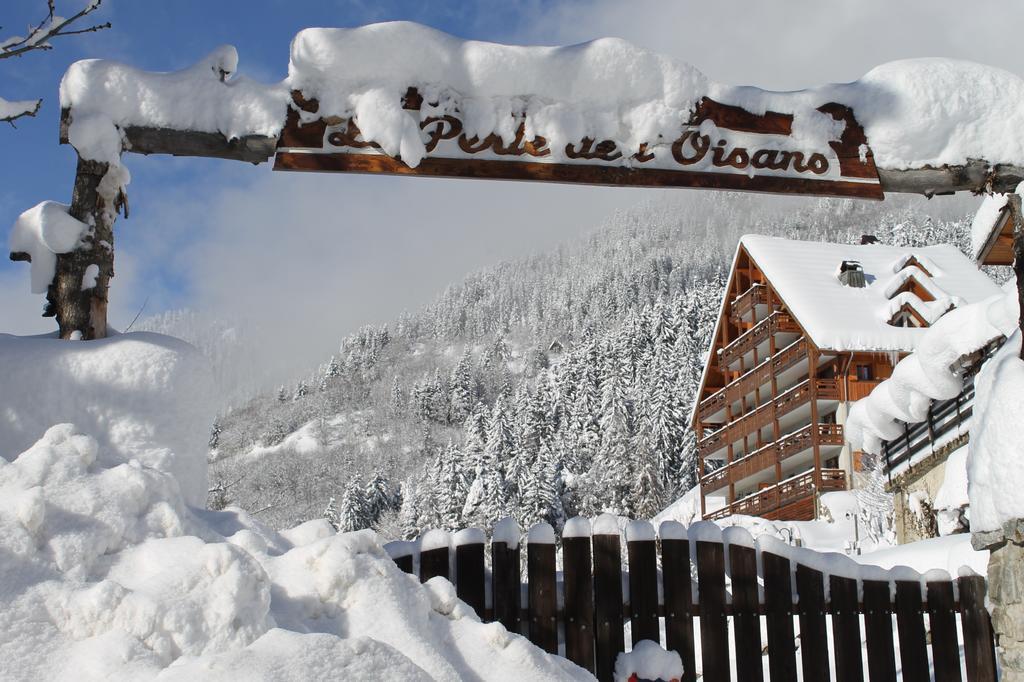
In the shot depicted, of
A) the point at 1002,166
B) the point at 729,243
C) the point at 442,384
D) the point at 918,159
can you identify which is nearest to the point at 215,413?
the point at 918,159

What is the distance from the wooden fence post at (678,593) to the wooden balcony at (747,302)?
27655mm

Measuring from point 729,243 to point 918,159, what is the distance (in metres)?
160

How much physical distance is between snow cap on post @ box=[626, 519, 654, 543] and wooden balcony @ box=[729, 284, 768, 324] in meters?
27.7

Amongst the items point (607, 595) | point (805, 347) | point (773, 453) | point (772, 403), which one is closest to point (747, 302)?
point (772, 403)

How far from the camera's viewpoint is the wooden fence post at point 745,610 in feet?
18.6

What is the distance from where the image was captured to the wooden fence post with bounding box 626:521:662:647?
5.45m

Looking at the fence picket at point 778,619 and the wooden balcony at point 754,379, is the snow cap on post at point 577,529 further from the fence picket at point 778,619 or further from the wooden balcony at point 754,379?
the wooden balcony at point 754,379

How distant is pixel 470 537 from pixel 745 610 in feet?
5.71

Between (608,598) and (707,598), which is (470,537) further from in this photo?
(707,598)

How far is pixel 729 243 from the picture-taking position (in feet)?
529

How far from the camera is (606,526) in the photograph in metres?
5.50

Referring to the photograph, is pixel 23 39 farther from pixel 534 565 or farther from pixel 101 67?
pixel 534 565

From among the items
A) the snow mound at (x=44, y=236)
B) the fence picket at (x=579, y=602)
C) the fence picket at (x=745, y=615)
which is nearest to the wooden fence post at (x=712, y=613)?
the fence picket at (x=745, y=615)

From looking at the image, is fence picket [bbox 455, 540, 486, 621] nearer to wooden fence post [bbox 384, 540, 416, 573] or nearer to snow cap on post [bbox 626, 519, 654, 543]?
wooden fence post [bbox 384, 540, 416, 573]
